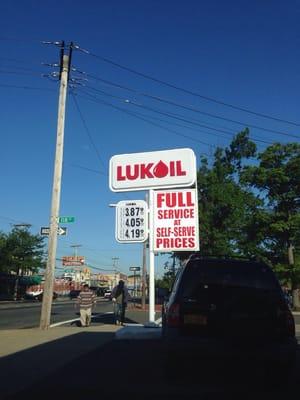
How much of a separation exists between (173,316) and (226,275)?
41.3 inches

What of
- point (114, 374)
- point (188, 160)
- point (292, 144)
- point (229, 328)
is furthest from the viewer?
point (292, 144)

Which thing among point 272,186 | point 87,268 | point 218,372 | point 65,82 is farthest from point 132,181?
point 87,268

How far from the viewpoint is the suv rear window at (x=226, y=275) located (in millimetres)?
7969

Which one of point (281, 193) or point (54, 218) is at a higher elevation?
point (281, 193)

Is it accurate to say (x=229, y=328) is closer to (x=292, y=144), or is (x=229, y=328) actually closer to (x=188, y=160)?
(x=188, y=160)

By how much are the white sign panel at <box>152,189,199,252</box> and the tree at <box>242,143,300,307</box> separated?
23551 millimetres

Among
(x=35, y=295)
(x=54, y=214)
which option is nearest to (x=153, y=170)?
(x=54, y=214)

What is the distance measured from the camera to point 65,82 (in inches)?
757

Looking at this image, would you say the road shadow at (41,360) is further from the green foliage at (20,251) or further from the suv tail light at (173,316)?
the green foliage at (20,251)

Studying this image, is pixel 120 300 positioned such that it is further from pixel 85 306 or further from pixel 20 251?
pixel 20 251

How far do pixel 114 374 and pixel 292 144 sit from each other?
3298 cm

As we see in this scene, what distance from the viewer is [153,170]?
1579cm

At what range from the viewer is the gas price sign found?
16.0 m

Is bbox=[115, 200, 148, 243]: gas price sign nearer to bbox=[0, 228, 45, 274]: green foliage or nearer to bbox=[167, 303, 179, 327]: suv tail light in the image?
bbox=[167, 303, 179, 327]: suv tail light
